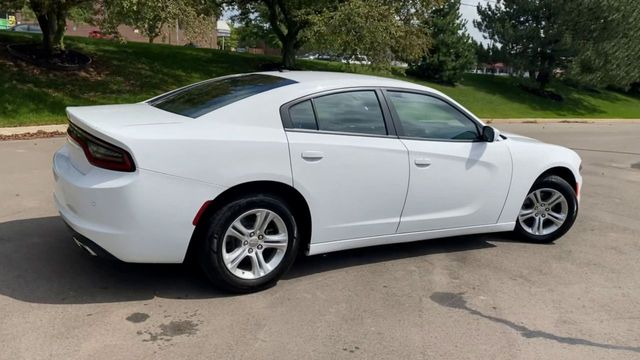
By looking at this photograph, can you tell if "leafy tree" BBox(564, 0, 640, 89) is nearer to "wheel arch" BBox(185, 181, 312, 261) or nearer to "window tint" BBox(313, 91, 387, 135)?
"window tint" BBox(313, 91, 387, 135)

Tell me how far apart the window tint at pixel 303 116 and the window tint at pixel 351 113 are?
0.16 ft

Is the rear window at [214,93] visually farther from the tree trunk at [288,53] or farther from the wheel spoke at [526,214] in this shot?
the tree trunk at [288,53]

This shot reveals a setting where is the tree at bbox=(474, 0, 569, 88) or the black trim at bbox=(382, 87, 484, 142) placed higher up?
the tree at bbox=(474, 0, 569, 88)

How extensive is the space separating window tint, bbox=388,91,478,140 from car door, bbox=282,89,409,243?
18 cm

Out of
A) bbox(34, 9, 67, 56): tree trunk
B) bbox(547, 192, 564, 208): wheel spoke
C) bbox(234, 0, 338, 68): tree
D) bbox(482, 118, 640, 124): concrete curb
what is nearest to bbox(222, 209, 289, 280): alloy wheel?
bbox(547, 192, 564, 208): wheel spoke

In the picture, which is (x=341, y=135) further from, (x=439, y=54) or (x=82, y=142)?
(x=439, y=54)

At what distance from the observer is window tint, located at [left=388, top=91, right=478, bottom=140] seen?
15.4 ft

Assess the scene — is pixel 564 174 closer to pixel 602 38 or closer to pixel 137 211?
pixel 137 211

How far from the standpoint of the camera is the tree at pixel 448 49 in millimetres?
26641

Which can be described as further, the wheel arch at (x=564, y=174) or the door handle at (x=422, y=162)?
the wheel arch at (x=564, y=174)

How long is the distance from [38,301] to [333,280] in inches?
82.2

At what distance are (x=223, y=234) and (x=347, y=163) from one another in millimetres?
1062

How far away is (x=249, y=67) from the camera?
2288 cm

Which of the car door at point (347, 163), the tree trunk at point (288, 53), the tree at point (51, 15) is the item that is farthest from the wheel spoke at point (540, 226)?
the tree trunk at point (288, 53)
